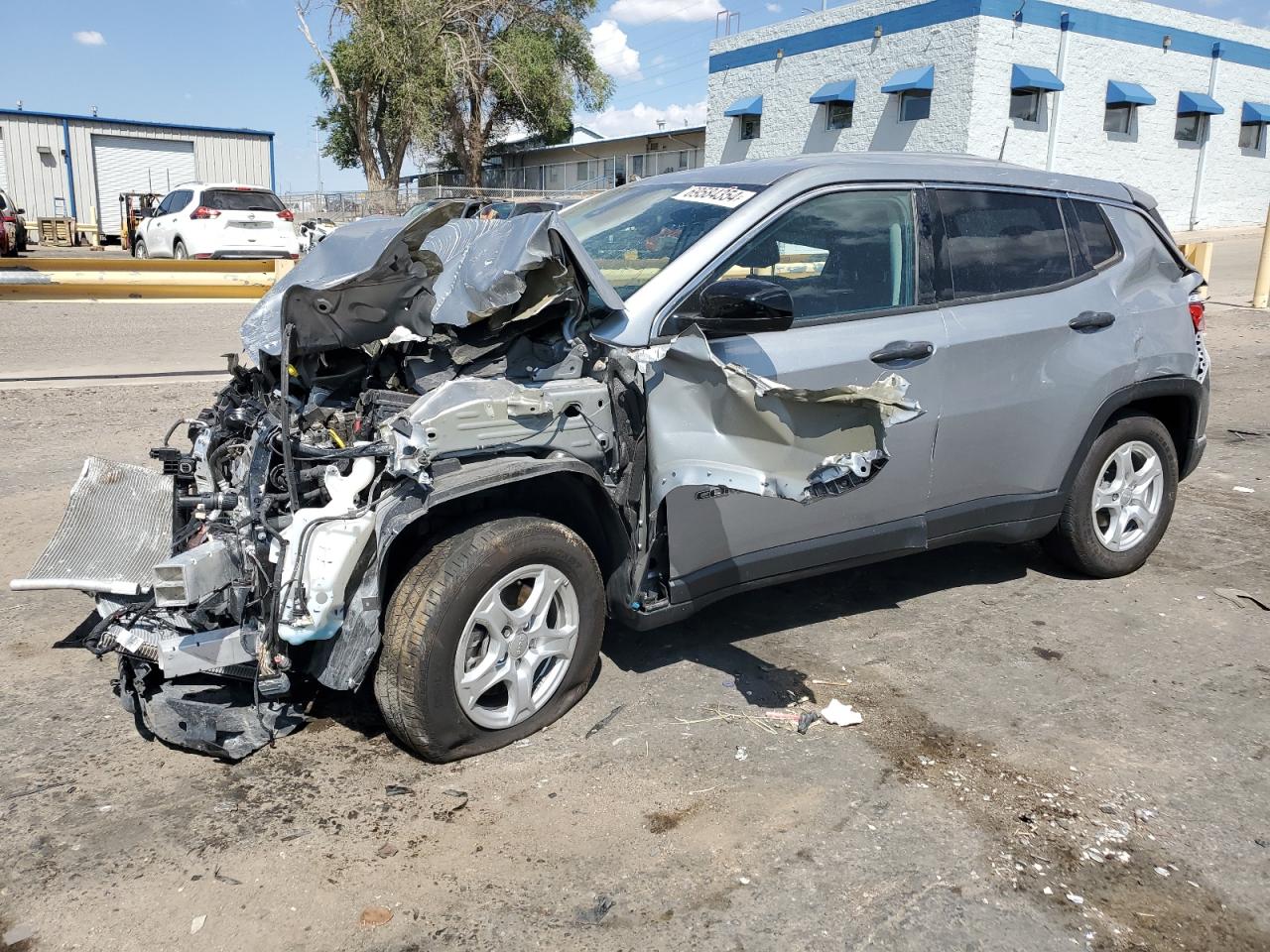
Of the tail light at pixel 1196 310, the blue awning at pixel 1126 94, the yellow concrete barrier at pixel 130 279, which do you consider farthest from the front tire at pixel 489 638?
the blue awning at pixel 1126 94

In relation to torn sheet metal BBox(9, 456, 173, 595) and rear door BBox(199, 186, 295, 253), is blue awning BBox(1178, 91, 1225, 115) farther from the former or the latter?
torn sheet metal BBox(9, 456, 173, 595)

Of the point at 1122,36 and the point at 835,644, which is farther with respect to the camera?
the point at 1122,36

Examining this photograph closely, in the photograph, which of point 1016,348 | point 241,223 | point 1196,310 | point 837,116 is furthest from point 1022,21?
point 1016,348

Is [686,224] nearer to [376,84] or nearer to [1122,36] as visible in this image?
[1122,36]

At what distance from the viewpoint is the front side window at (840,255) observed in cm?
396

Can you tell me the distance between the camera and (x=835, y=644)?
4406 millimetres

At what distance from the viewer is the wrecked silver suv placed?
318 cm

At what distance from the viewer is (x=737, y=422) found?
350cm

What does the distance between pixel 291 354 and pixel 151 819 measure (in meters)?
1.58

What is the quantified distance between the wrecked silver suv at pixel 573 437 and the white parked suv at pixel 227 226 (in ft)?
54.3

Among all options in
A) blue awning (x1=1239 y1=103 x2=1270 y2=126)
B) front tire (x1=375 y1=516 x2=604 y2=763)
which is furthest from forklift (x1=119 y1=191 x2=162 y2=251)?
blue awning (x1=1239 y1=103 x2=1270 y2=126)

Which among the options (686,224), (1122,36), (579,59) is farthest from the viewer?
(579,59)

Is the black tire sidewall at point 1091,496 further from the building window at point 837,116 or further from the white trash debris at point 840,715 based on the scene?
the building window at point 837,116

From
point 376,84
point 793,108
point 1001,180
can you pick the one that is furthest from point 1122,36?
point 1001,180
